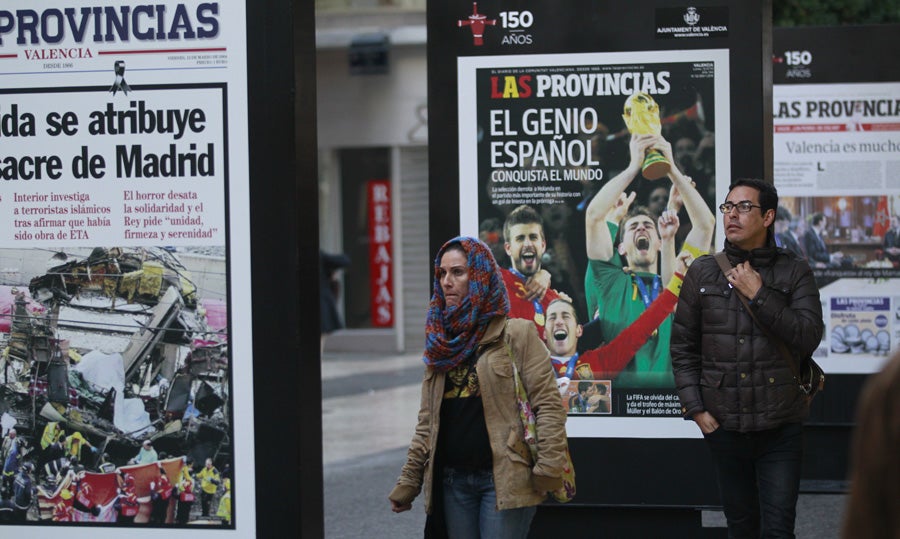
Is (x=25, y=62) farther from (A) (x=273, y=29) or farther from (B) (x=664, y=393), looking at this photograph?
(B) (x=664, y=393)

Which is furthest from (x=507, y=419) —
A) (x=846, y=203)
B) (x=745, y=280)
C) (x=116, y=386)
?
(x=846, y=203)

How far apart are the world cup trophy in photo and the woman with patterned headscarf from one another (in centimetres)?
206

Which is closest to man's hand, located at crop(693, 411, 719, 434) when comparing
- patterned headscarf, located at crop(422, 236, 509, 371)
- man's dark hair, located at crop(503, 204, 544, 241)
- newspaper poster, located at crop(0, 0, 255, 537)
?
patterned headscarf, located at crop(422, 236, 509, 371)

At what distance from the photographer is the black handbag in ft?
17.4

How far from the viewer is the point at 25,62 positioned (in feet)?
17.8

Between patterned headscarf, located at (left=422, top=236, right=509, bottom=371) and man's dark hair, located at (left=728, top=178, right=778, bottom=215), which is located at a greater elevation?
man's dark hair, located at (left=728, top=178, right=778, bottom=215)

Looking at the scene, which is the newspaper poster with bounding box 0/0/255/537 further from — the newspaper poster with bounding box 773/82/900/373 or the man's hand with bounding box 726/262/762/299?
the newspaper poster with bounding box 773/82/900/373

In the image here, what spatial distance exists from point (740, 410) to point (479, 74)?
2.24 m

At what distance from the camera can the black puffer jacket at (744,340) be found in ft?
17.3

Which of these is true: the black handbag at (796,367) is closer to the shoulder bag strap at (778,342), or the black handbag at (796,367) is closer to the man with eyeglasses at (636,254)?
the shoulder bag strap at (778,342)

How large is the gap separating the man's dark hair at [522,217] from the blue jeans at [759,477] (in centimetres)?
161

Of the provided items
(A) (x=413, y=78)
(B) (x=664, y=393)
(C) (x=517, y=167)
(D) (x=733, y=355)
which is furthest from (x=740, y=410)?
(A) (x=413, y=78)

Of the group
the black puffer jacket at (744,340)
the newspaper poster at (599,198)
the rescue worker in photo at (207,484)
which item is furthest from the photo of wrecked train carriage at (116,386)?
the black puffer jacket at (744,340)

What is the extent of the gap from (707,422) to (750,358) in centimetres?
34
